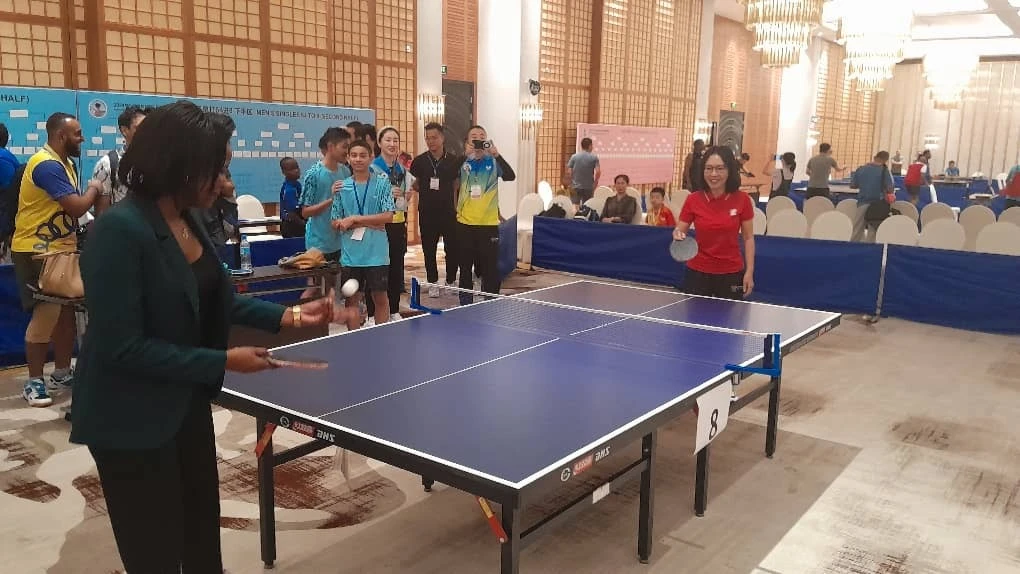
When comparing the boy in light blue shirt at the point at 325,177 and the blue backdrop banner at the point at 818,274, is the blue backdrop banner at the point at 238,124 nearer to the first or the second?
the boy in light blue shirt at the point at 325,177

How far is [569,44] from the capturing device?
13.2 meters

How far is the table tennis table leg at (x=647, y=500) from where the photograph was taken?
110 inches

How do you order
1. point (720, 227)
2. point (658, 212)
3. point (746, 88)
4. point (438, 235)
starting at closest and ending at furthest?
point (720, 227), point (438, 235), point (658, 212), point (746, 88)

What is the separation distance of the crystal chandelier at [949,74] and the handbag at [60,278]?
1797cm

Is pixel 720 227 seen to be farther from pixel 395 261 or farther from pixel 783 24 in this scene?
pixel 783 24

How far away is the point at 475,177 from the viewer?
6.54 m

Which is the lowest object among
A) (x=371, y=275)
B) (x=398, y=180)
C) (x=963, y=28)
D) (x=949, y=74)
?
(x=371, y=275)

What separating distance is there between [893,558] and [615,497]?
110 cm

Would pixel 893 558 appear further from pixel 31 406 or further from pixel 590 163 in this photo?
pixel 590 163

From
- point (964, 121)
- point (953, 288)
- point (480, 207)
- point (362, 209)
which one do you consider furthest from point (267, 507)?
point (964, 121)

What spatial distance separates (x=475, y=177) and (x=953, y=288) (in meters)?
4.23

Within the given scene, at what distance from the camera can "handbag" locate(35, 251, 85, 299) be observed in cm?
Answer: 414

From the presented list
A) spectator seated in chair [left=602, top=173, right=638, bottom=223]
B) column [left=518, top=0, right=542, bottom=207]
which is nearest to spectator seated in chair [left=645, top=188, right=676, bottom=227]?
spectator seated in chair [left=602, top=173, right=638, bottom=223]

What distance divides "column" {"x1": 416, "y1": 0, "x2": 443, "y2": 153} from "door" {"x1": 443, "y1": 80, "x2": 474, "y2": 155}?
72 centimetres
